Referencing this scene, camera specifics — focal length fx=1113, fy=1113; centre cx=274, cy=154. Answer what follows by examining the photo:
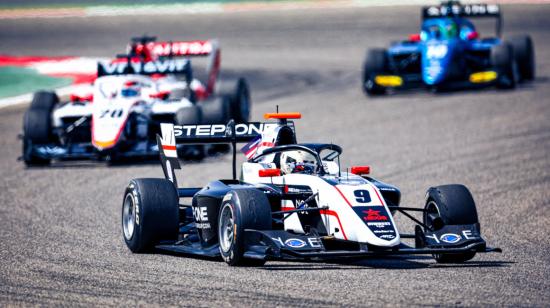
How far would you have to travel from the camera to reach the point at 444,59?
1070 inches

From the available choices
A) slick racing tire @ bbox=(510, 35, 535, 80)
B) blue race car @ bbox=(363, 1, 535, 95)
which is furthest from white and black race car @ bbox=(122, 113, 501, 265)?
slick racing tire @ bbox=(510, 35, 535, 80)

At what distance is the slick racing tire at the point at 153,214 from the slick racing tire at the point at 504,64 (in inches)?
664

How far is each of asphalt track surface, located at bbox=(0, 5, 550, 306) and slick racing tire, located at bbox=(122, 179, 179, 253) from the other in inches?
8.5

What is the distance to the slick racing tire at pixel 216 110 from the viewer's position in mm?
21531

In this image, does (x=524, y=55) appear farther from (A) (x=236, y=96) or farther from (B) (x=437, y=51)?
(A) (x=236, y=96)

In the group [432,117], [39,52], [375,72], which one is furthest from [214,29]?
[432,117]

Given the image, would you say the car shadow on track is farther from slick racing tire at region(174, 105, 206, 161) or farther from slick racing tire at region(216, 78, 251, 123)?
slick racing tire at region(216, 78, 251, 123)

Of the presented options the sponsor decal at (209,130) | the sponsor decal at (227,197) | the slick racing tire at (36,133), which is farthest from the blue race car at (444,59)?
the sponsor decal at (227,197)

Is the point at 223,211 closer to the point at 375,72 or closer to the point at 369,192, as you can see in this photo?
the point at 369,192

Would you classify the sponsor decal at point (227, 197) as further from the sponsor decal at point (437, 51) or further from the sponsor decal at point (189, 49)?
the sponsor decal at point (437, 51)

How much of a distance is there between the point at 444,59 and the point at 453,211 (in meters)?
16.2

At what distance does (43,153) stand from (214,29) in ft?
90.8

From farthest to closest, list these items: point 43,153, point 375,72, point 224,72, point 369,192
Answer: point 224,72 → point 375,72 → point 43,153 → point 369,192

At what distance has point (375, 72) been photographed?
28.6 m
